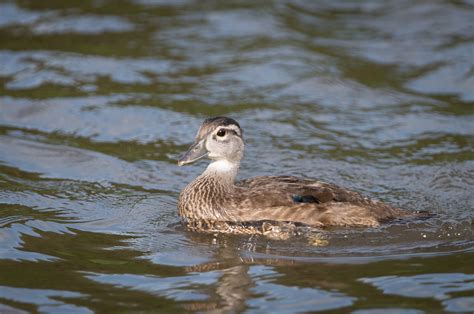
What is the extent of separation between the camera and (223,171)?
1198 centimetres

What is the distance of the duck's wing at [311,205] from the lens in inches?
442

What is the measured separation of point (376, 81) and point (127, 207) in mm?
6946

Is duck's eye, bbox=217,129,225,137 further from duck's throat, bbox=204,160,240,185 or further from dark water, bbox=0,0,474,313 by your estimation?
dark water, bbox=0,0,474,313

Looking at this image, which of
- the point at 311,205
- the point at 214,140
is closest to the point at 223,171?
the point at 214,140

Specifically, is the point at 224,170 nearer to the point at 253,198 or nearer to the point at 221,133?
the point at 221,133

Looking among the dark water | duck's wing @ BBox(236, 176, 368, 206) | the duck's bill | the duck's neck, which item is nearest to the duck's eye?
the duck's bill

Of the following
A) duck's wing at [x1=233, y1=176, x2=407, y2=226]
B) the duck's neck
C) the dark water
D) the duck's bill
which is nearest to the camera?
the dark water

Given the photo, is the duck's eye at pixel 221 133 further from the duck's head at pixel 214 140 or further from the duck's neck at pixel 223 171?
the duck's neck at pixel 223 171

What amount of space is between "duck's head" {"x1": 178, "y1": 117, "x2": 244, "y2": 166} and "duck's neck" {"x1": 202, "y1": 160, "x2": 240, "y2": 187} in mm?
155

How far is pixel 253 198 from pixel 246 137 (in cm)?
355

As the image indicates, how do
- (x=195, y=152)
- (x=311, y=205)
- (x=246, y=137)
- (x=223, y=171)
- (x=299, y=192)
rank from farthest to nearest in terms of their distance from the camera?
(x=246, y=137) < (x=223, y=171) < (x=195, y=152) < (x=299, y=192) < (x=311, y=205)

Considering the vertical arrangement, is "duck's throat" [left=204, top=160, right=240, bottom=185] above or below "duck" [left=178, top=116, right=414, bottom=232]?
above

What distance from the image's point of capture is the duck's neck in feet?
39.1

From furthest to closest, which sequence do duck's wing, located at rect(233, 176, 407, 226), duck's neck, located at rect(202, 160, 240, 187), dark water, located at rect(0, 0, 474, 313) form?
duck's neck, located at rect(202, 160, 240, 187), duck's wing, located at rect(233, 176, 407, 226), dark water, located at rect(0, 0, 474, 313)
